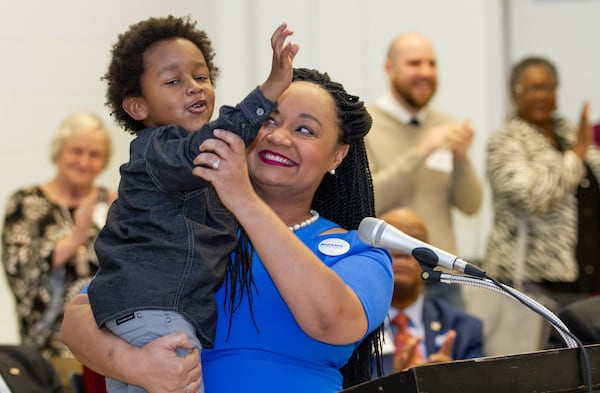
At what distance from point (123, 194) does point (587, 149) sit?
302cm

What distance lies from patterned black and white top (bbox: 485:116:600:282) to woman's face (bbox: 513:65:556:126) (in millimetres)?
107

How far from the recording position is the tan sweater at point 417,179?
426 centimetres

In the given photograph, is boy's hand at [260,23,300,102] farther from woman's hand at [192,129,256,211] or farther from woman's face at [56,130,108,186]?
woman's face at [56,130,108,186]

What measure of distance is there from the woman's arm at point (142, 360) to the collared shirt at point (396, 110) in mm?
2660

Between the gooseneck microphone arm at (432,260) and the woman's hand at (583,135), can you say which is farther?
the woman's hand at (583,135)

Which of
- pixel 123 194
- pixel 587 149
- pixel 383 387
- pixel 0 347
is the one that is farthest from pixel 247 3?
pixel 383 387

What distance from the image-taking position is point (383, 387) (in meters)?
1.67

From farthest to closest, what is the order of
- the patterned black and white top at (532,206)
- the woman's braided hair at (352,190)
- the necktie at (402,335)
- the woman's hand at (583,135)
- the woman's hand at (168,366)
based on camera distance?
the woman's hand at (583,135) < the patterned black and white top at (532,206) < the necktie at (402,335) < the woman's braided hair at (352,190) < the woman's hand at (168,366)

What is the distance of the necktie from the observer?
3551mm

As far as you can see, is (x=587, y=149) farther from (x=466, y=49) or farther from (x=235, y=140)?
(x=235, y=140)

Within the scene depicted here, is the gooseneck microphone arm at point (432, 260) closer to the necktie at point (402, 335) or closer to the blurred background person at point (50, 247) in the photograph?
the necktie at point (402, 335)

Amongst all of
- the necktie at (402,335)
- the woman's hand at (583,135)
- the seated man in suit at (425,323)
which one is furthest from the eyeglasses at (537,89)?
the necktie at (402,335)

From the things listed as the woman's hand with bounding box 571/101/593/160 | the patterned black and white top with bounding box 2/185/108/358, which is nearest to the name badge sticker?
the patterned black and white top with bounding box 2/185/108/358

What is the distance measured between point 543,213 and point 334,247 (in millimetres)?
2524
